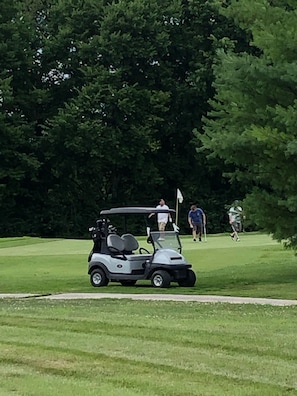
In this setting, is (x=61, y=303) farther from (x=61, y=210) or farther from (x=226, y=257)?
(x=61, y=210)

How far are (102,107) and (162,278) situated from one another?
30637 mm

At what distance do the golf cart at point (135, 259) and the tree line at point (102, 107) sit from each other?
2667cm

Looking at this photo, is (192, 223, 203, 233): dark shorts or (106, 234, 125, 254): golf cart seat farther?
(192, 223, 203, 233): dark shorts

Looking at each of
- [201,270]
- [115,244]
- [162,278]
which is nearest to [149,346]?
[162,278]

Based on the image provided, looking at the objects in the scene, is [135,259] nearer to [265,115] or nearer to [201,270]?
[201,270]

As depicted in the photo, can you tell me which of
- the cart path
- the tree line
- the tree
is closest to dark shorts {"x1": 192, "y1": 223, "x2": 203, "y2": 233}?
the tree line

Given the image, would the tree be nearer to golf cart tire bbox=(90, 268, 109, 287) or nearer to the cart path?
the cart path

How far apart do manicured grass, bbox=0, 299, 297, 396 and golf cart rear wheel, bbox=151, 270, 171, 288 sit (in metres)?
4.86

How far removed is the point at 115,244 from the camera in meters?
18.7

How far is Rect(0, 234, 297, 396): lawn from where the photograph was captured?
6832mm

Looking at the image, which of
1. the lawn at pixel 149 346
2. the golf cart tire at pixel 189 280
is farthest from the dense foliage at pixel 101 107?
the lawn at pixel 149 346

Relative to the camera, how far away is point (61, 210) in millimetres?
49594

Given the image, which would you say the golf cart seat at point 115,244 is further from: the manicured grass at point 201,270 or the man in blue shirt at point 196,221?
the man in blue shirt at point 196,221

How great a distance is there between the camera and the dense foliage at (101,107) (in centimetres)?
4669
